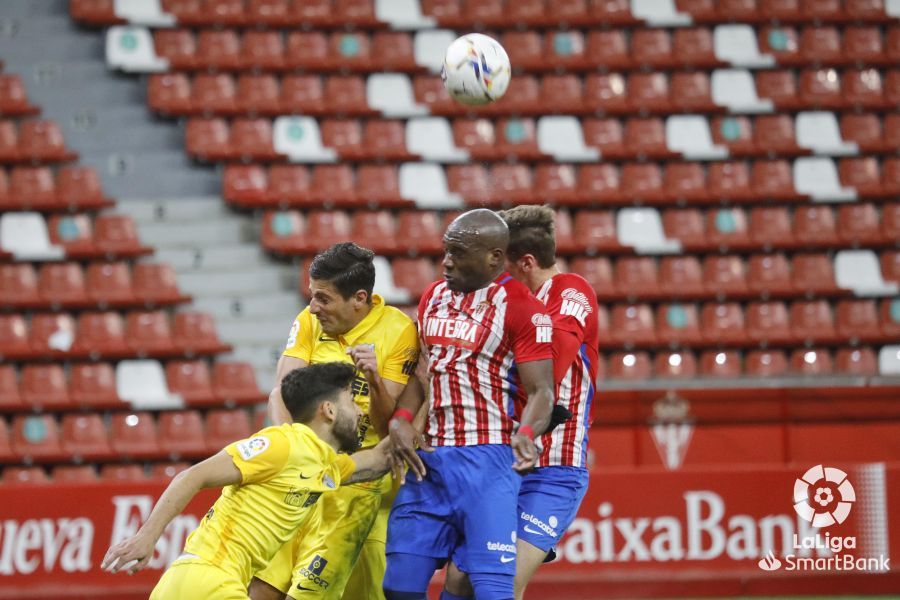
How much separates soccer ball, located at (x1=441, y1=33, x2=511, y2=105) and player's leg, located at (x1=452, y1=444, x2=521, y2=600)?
2148 millimetres

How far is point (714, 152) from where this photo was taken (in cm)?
1327

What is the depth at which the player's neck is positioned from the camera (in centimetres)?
577

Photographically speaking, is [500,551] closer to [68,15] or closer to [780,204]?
[780,204]

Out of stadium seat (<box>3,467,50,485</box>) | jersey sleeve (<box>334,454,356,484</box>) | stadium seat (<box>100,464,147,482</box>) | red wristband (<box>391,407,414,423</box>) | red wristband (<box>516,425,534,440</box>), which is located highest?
red wristband (<box>391,407,414,423</box>)

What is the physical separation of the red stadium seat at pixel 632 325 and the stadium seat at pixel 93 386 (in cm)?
445

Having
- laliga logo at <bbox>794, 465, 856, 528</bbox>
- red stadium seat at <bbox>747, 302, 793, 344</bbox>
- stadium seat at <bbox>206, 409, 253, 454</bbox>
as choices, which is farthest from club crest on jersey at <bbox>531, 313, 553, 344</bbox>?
red stadium seat at <bbox>747, 302, 793, 344</bbox>

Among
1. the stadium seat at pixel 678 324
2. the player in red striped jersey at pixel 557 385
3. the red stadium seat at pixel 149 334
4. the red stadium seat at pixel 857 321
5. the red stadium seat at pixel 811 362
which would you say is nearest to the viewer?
the player in red striped jersey at pixel 557 385

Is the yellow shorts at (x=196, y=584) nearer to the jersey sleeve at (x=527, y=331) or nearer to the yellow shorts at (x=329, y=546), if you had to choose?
the yellow shorts at (x=329, y=546)

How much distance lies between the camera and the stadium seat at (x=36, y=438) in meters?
10.4

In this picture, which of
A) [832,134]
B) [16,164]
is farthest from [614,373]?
[16,164]

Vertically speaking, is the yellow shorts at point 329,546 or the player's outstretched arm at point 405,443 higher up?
the player's outstretched arm at point 405,443

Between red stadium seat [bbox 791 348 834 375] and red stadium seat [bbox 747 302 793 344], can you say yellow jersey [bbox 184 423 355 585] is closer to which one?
red stadium seat [bbox 791 348 834 375]

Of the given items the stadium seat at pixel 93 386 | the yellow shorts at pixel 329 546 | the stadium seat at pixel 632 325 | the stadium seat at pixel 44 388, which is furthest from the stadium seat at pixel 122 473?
the yellow shorts at pixel 329 546

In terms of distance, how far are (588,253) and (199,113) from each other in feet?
13.6
